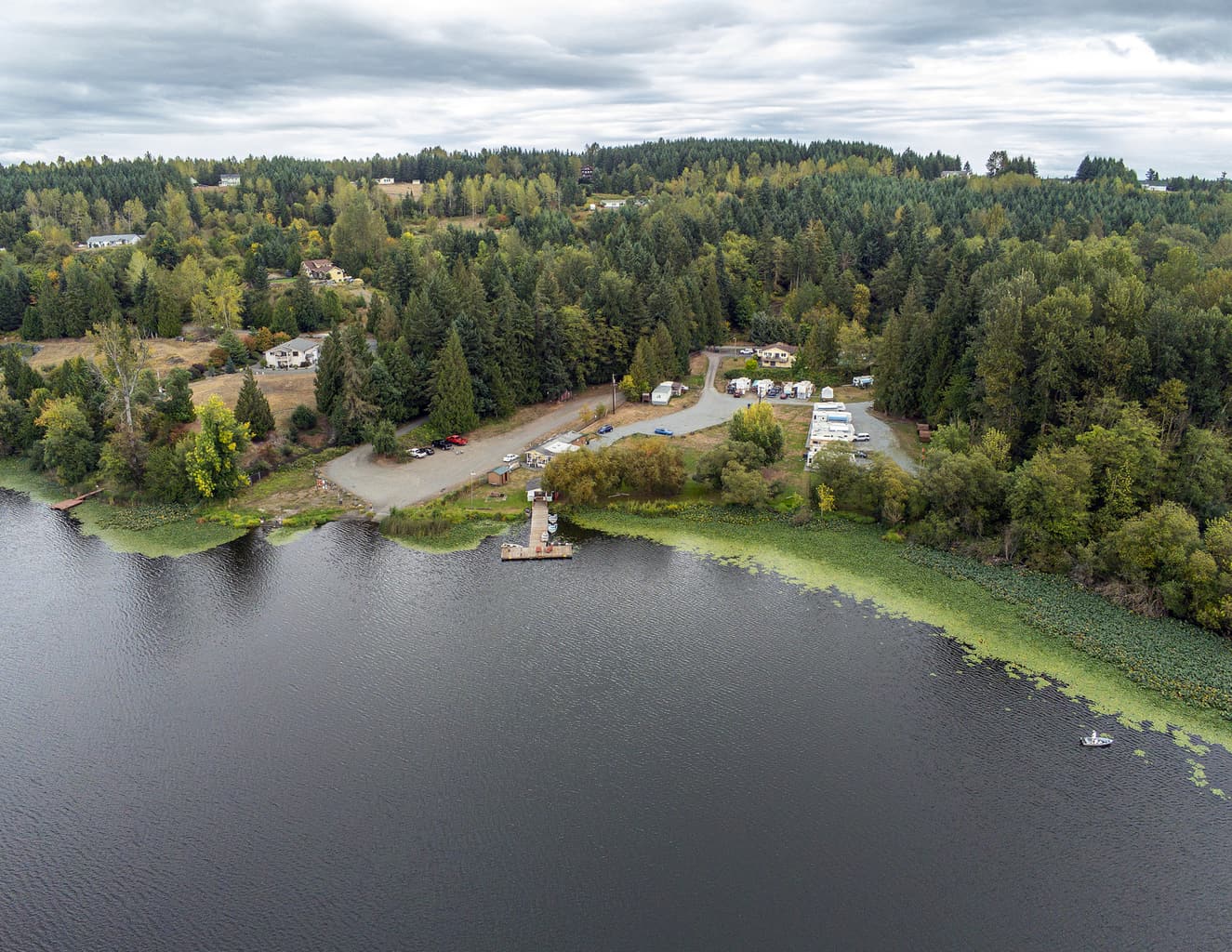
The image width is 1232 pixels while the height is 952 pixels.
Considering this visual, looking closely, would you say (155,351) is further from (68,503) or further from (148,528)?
(148,528)

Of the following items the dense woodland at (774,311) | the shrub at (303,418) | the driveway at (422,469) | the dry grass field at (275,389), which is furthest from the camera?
the dry grass field at (275,389)

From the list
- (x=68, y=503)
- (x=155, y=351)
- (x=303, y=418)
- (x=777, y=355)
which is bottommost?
(x=68, y=503)

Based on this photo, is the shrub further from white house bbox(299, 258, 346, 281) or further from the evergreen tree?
white house bbox(299, 258, 346, 281)

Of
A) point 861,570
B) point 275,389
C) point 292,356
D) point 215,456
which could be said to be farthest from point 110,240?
point 861,570

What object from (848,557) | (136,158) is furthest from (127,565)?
(136,158)

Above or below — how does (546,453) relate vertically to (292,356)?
below

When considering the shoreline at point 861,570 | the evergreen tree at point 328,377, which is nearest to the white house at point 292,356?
the evergreen tree at point 328,377

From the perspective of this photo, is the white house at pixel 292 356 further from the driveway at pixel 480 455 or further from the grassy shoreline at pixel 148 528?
the grassy shoreline at pixel 148 528

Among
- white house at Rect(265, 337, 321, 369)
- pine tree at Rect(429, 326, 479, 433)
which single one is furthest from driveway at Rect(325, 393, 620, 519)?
white house at Rect(265, 337, 321, 369)
